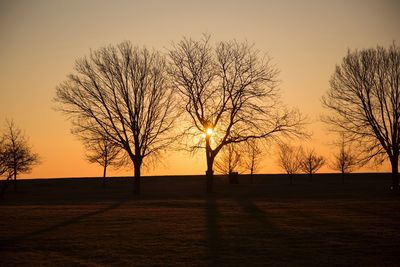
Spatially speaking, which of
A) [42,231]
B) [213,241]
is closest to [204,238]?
[213,241]

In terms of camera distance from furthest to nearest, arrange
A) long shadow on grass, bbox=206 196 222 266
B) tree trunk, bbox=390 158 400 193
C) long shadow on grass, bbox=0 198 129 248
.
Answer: tree trunk, bbox=390 158 400 193, long shadow on grass, bbox=0 198 129 248, long shadow on grass, bbox=206 196 222 266

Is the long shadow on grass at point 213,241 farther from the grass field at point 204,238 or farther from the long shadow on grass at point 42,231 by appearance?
the long shadow on grass at point 42,231

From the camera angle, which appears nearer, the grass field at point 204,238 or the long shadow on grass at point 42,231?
the grass field at point 204,238

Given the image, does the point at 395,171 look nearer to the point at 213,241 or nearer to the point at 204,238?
the point at 204,238

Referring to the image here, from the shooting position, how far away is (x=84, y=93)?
4209 cm

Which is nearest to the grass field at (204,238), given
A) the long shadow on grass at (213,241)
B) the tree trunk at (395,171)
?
the long shadow on grass at (213,241)

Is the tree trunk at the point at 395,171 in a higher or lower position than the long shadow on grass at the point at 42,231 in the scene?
higher

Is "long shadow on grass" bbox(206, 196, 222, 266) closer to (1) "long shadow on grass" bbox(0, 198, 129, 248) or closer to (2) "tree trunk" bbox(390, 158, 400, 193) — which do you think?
(1) "long shadow on grass" bbox(0, 198, 129, 248)

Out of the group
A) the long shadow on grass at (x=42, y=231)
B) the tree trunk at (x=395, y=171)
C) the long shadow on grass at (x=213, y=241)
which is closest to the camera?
the long shadow on grass at (x=213, y=241)

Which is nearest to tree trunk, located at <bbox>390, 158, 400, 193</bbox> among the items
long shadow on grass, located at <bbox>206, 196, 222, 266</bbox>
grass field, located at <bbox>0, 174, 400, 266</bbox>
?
grass field, located at <bbox>0, 174, 400, 266</bbox>

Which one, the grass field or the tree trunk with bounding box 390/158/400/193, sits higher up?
the tree trunk with bounding box 390/158/400/193

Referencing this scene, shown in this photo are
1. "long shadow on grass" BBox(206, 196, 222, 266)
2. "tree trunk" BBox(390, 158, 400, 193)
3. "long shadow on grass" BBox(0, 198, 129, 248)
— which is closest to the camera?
"long shadow on grass" BBox(206, 196, 222, 266)

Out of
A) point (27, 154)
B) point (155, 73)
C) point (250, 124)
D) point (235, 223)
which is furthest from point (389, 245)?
point (27, 154)

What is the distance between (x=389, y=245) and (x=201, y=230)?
682 cm
